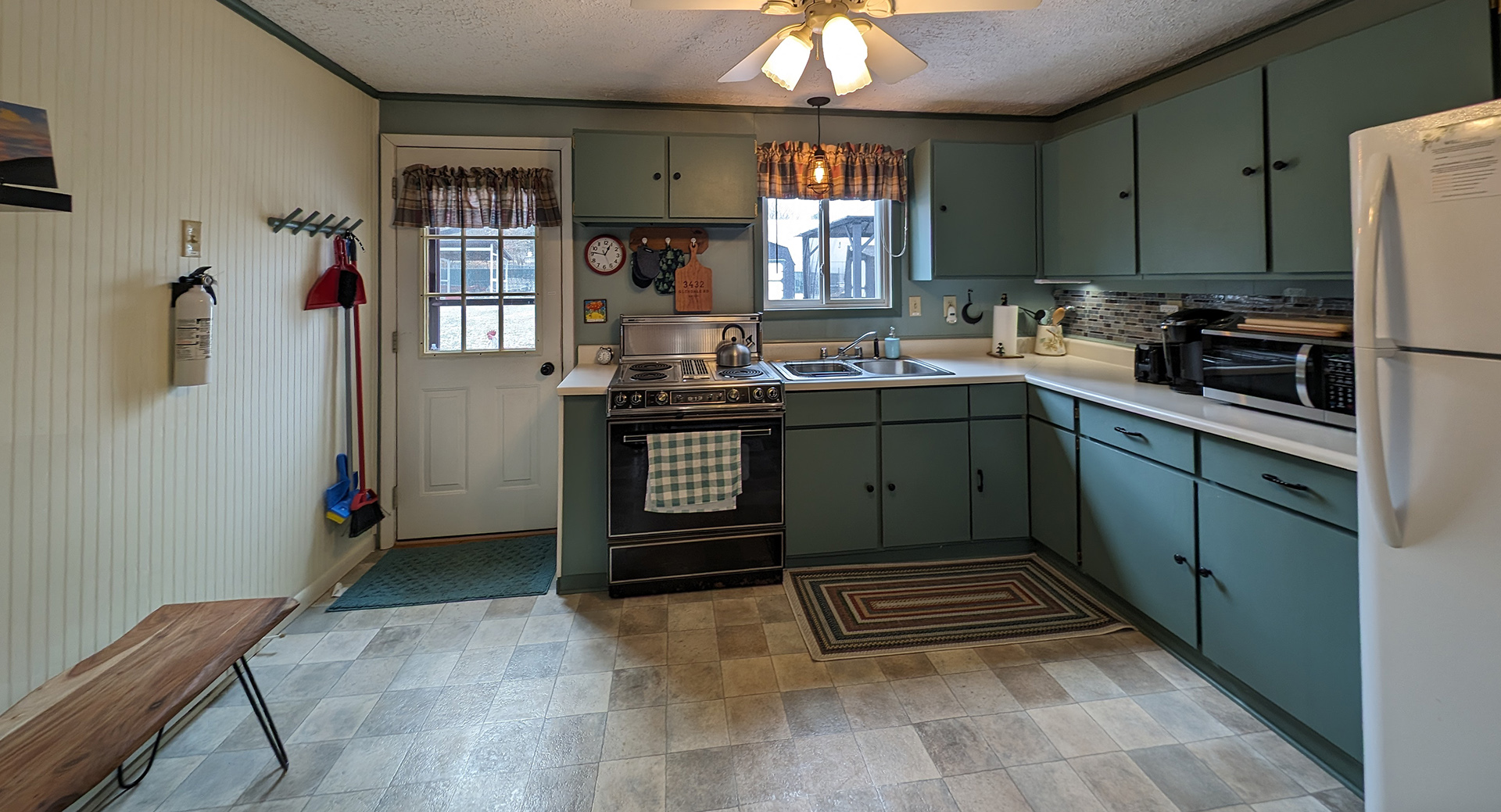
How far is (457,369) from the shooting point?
11.0ft

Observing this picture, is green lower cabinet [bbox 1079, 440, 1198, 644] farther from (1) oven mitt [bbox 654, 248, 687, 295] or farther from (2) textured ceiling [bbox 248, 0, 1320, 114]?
(1) oven mitt [bbox 654, 248, 687, 295]

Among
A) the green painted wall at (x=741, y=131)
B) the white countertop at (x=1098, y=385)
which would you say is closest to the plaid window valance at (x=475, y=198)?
the green painted wall at (x=741, y=131)

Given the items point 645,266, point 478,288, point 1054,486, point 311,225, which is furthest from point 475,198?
point 1054,486

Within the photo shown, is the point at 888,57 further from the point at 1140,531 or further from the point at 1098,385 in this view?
the point at 1140,531

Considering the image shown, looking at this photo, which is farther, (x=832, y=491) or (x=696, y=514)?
(x=832, y=491)

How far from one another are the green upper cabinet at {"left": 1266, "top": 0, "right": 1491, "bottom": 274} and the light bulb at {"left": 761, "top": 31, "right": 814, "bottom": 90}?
5.13ft

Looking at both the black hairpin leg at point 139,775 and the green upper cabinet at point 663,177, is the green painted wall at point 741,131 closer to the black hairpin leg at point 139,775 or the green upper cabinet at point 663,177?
the green upper cabinet at point 663,177

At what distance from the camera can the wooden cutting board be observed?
3412 mm

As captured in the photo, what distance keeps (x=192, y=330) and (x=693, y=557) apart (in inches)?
→ 75.4

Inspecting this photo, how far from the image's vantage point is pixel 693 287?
3422mm

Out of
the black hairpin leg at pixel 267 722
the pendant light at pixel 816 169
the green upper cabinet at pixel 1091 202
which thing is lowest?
the black hairpin leg at pixel 267 722

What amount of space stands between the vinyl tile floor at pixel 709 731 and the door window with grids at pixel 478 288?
1481 mm

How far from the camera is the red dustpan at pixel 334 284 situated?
273 centimetres

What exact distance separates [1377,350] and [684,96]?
115 inches
